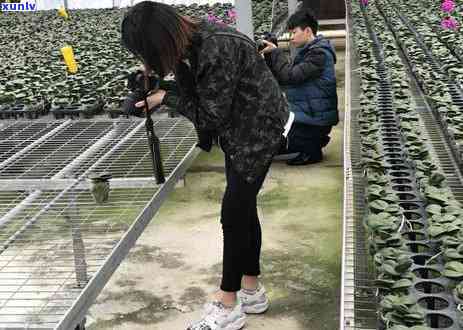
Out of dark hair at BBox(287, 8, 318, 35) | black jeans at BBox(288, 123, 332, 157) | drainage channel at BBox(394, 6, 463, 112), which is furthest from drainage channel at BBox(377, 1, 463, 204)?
dark hair at BBox(287, 8, 318, 35)

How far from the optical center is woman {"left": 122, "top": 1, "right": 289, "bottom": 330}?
229cm

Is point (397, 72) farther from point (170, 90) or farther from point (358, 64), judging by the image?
point (170, 90)

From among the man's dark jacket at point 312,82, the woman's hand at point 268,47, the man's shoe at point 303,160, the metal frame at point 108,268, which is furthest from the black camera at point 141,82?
the man's shoe at point 303,160

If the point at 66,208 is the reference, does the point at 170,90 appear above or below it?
above

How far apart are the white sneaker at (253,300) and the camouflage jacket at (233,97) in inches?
27.5

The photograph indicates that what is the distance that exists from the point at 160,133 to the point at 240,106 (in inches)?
80.0

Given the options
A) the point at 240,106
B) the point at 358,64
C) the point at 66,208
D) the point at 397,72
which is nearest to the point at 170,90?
the point at 240,106

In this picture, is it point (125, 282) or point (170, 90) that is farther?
point (125, 282)

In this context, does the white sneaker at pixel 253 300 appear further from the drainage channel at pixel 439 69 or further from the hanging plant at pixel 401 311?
the drainage channel at pixel 439 69

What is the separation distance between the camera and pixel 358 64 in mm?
6293

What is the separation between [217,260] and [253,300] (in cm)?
72

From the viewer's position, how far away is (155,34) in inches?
88.4

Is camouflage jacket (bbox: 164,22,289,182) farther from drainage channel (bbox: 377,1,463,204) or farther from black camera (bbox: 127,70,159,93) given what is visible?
drainage channel (bbox: 377,1,463,204)

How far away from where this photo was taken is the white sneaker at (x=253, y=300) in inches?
122
